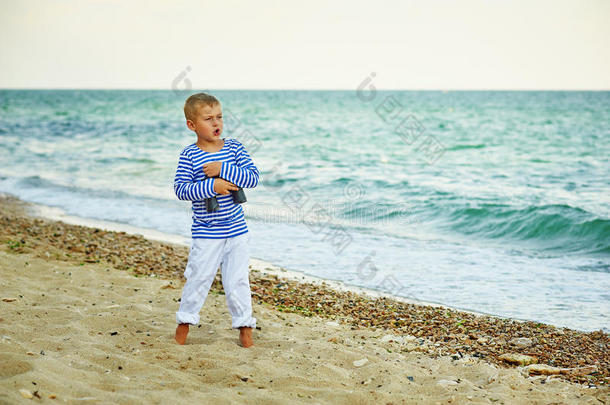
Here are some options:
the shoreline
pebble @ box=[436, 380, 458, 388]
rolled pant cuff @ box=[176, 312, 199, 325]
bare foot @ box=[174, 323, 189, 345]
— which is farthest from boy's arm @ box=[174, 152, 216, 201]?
the shoreline

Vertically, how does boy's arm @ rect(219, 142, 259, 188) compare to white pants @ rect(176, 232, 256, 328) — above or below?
above

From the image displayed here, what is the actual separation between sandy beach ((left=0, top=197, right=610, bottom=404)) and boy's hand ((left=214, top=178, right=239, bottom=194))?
1185mm

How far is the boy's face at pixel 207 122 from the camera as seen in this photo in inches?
158

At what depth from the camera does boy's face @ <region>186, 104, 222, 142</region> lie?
158 inches

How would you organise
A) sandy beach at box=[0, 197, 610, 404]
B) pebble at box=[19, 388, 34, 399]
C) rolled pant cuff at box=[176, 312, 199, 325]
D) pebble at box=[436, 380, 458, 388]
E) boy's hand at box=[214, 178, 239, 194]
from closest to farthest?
pebble at box=[19, 388, 34, 399] < sandy beach at box=[0, 197, 610, 404] < pebble at box=[436, 380, 458, 388] < boy's hand at box=[214, 178, 239, 194] < rolled pant cuff at box=[176, 312, 199, 325]

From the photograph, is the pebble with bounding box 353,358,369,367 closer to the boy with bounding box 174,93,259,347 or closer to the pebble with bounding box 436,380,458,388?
the pebble with bounding box 436,380,458,388

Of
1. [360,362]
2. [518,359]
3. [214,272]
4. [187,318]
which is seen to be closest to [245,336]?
[187,318]

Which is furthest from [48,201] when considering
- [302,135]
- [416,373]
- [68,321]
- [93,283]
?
[302,135]

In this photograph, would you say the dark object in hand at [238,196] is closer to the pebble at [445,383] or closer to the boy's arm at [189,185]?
the boy's arm at [189,185]

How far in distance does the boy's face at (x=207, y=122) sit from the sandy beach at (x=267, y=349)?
1.59 meters

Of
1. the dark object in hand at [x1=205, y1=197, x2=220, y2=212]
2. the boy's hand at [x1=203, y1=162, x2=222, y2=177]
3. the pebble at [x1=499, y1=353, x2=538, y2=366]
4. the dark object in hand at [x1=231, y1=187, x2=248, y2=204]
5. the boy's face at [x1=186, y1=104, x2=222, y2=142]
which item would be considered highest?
the boy's face at [x1=186, y1=104, x2=222, y2=142]

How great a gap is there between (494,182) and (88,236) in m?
10.8

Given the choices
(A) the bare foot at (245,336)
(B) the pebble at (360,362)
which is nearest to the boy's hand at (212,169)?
(A) the bare foot at (245,336)

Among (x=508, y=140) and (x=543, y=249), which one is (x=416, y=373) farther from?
(x=508, y=140)
